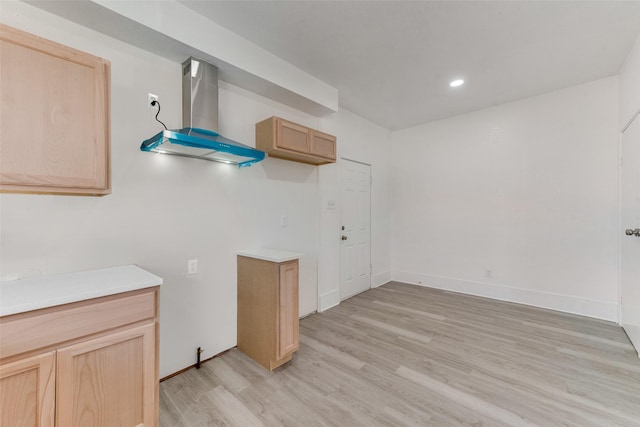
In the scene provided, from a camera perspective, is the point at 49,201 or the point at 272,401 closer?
the point at 49,201

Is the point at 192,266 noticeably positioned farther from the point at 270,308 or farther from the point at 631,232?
the point at 631,232

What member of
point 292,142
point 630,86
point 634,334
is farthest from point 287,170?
point 634,334

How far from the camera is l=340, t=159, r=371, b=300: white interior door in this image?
3.79m

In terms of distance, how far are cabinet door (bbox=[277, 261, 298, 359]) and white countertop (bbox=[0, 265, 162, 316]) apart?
3.17 ft

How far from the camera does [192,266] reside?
218 cm

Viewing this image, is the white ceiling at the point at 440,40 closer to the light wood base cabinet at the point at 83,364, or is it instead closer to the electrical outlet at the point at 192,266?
the electrical outlet at the point at 192,266

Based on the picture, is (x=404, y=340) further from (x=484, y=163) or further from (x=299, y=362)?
(x=484, y=163)

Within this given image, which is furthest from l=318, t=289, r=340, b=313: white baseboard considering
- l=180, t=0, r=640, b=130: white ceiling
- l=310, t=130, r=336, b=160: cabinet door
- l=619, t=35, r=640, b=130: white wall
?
l=619, t=35, r=640, b=130: white wall

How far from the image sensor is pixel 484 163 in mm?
3879

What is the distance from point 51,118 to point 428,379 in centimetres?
299

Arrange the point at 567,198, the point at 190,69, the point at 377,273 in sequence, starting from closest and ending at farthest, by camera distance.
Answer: the point at 190,69 < the point at 567,198 < the point at 377,273

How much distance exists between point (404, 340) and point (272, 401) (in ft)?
4.74

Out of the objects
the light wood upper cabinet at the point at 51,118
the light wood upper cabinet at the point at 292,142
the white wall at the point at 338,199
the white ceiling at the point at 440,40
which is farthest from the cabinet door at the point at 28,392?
the white wall at the point at 338,199

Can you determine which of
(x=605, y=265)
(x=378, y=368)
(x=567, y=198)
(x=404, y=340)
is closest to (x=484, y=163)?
(x=567, y=198)
